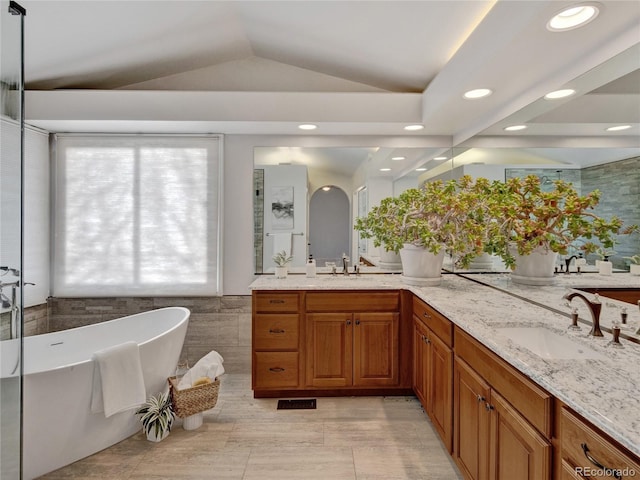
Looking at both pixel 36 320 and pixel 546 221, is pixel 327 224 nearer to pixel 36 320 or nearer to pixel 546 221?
pixel 546 221

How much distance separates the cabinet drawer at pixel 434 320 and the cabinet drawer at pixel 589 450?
0.92m

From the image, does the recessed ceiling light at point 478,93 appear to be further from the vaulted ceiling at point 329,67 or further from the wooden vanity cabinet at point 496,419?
the wooden vanity cabinet at point 496,419

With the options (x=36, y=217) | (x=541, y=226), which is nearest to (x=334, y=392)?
(x=541, y=226)

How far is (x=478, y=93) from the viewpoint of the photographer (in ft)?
7.66

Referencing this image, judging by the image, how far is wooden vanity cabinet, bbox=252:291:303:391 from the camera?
2.82 m

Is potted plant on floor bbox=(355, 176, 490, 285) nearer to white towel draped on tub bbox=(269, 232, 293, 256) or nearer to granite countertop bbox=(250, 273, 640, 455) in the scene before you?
granite countertop bbox=(250, 273, 640, 455)

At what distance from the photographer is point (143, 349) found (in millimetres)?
2375

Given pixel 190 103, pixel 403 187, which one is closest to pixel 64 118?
pixel 190 103

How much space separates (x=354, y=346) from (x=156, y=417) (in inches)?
57.7

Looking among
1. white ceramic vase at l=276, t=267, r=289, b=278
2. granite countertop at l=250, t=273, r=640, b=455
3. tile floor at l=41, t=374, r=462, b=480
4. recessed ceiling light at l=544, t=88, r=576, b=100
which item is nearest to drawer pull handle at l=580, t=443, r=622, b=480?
granite countertop at l=250, t=273, r=640, b=455

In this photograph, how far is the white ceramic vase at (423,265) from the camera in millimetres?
2785

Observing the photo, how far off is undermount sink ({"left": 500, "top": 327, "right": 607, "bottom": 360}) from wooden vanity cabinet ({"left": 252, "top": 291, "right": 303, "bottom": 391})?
1586 millimetres

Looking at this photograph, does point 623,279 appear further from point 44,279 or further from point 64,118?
point 44,279

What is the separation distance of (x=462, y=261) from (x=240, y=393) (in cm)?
210
